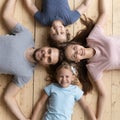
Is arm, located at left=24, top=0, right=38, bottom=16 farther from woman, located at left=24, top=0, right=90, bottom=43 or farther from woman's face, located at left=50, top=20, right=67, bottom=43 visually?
woman's face, located at left=50, top=20, right=67, bottom=43

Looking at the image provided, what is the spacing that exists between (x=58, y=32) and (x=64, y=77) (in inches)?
8.3

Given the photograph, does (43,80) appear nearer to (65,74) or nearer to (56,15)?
(65,74)

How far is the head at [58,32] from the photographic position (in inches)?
48.4

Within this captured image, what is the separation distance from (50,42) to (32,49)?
0.31 ft

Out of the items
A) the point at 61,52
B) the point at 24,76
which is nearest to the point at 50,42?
the point at 61,52

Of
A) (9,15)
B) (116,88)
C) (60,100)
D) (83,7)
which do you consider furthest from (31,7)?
(116,88)

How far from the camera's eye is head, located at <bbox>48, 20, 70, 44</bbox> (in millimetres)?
1229

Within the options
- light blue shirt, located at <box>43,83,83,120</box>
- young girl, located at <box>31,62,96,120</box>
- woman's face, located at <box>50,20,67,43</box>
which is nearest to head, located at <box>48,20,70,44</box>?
woman's face, located at <box>50,20,67,43</box>

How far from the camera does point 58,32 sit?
4.02ft

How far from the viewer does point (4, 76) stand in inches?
51.0

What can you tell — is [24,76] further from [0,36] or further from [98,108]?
[98,108]

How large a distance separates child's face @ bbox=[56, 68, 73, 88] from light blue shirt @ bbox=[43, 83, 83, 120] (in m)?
0.04

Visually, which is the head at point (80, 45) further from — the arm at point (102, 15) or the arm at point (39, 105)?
the arm at point (39, 105)

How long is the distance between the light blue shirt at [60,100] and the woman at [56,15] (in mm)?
234
